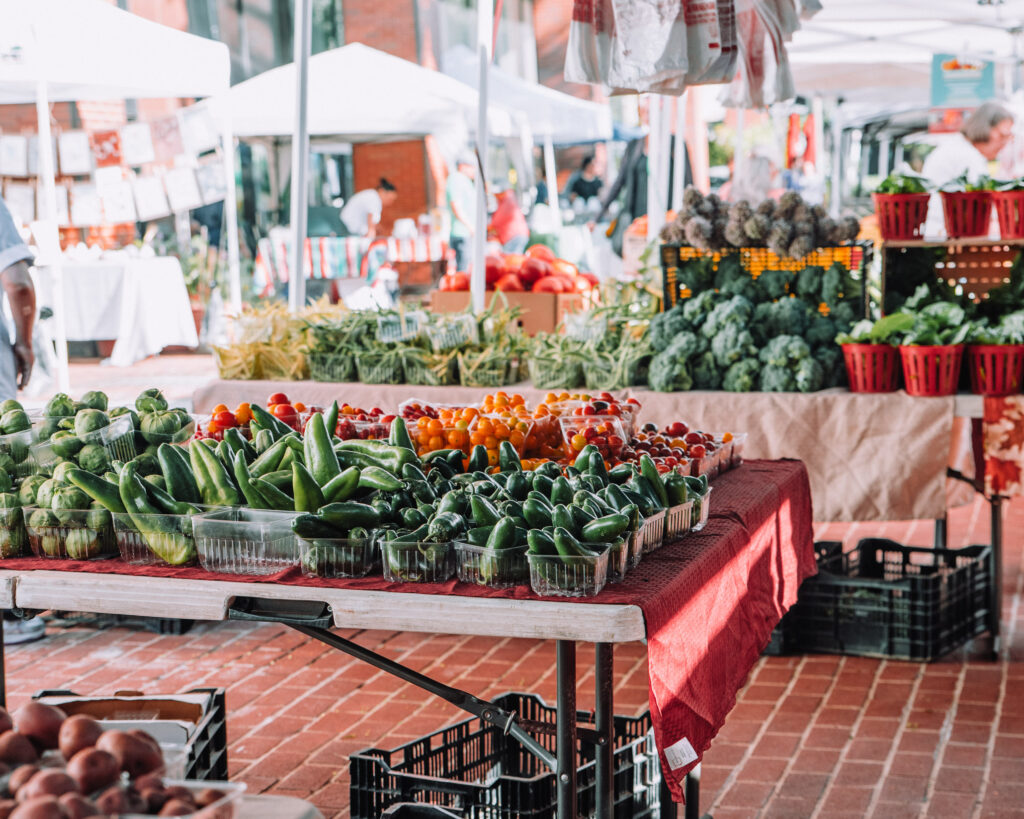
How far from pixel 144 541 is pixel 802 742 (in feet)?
7.63

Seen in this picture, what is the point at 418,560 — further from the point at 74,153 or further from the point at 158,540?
the point at 74,153

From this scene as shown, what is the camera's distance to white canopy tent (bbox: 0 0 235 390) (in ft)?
23.3

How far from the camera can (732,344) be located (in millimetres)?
4875

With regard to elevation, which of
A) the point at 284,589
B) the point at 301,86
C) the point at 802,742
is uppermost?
the point at 301,86

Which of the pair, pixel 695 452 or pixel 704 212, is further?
pixel 704 212

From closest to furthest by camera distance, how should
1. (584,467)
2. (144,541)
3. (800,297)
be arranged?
(144,541) → (584,467) → (800,297)

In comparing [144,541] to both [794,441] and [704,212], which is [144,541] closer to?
[794,441]

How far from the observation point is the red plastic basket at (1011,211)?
4973 mm

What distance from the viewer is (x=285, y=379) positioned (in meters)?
5.62

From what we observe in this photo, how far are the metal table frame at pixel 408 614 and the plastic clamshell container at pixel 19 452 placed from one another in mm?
460

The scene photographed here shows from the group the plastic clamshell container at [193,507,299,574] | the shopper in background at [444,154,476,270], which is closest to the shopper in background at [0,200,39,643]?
the plastic clamshell container at [193,507,299,574]

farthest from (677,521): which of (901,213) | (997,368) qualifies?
(901,213)

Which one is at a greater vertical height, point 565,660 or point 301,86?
point 301,86

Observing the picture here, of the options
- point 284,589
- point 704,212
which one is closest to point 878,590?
point 704,212
